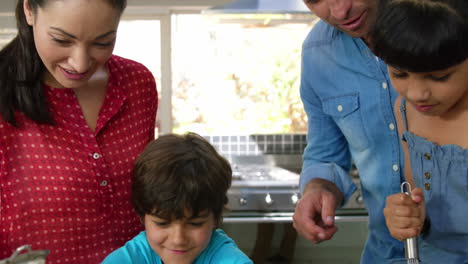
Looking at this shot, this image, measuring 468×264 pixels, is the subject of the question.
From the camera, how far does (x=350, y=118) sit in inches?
58.4

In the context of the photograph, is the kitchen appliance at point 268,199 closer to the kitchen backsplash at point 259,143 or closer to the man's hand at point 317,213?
the kitchen backsplash at point 259,143

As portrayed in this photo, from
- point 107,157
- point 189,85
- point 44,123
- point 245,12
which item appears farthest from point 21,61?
point 189,85

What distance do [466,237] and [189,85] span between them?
2.92 meters

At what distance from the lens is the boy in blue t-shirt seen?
3.85 ft

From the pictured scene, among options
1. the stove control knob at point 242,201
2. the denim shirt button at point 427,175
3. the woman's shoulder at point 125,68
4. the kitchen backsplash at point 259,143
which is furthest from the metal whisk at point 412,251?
the kitchen backsplash at point 259,143

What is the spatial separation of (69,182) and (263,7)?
195 centimetres

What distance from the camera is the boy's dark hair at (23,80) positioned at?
1.27 meters

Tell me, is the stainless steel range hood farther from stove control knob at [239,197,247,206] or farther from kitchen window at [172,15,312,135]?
stove control knob at [239,197,247,206]

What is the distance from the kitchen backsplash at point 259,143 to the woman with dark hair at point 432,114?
2.66 meters

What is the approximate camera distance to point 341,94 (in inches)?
59.1

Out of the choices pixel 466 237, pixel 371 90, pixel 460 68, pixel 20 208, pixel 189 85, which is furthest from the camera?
pixel 189 85

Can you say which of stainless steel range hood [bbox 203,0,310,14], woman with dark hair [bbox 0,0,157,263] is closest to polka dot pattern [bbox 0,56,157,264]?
woman with dark hair [bbox 0,0,157,263]

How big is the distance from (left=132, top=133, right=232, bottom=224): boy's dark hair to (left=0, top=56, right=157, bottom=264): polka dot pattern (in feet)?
0.34

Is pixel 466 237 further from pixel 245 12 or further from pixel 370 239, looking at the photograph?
pixel 245 12
